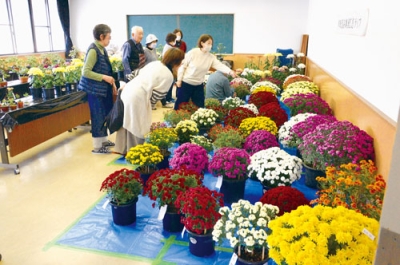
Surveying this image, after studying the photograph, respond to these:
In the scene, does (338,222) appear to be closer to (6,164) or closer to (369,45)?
(369,45)

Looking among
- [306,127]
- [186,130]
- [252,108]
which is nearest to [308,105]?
[252,108]

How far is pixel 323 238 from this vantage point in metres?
1.64

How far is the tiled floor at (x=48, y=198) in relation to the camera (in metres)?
2.67

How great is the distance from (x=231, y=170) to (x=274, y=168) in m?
0.41

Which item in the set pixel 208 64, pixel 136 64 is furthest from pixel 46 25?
pixel 208 64

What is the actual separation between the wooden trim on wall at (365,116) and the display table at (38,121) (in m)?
4.06

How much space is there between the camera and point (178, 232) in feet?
9.61

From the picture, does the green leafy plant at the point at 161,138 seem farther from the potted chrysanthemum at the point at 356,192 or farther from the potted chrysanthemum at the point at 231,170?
the potted chrysanthemum at the point at 356,192

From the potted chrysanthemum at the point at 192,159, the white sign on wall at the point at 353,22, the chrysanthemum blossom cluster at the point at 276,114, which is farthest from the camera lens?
the chrysanthemum blossom cluster at the point at 276,114

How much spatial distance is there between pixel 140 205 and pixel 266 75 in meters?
6.04

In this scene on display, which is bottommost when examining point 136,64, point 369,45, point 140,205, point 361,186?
point 140,205

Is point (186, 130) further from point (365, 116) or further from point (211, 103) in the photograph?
point (365, 116)

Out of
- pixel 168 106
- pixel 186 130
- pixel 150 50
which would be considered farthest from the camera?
pixel 168 106

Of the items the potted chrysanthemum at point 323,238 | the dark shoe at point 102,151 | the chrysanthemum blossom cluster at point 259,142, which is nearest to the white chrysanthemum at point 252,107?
the chrysanthemum blossom cluster at point 259,142
